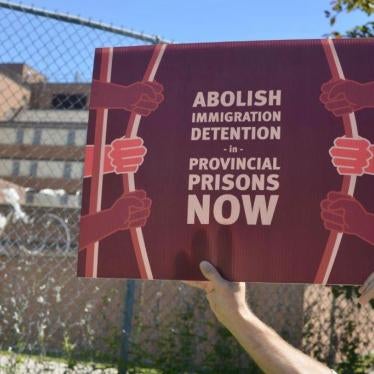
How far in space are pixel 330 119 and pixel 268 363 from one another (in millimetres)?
Answer: 692

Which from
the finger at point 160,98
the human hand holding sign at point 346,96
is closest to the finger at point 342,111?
the human hand holding sign at point 346,96

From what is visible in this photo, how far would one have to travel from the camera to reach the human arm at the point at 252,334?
191 cm

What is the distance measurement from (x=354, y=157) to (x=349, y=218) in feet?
0.56

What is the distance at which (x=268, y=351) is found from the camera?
76.4 inches

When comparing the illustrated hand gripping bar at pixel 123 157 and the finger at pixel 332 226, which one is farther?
the illustrated hand gripping bar at pixel 123 157

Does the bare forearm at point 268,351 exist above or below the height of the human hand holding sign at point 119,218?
below

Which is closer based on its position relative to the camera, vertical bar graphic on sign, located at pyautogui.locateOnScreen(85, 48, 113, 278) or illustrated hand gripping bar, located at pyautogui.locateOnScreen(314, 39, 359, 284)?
illustrated hand gripping bar, located at pyautogui.locateOnScreen(314, 39, 359, 284)

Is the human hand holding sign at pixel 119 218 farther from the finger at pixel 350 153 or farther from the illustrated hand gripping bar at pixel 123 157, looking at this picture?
the finger at pixel 350 153

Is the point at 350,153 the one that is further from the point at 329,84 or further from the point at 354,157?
the point at 329,84

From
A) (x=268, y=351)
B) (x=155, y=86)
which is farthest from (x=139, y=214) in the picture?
(x=268, y=351)

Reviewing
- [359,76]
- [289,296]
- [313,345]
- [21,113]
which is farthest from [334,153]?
[289,296]

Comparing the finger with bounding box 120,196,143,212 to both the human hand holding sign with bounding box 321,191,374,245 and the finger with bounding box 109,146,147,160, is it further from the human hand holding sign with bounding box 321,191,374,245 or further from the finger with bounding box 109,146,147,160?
the human hand holding sign with bounding box 321,191,374,245

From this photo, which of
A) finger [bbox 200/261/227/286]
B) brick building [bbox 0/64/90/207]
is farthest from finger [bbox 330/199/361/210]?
brick building [bbox 0/64/90/207]

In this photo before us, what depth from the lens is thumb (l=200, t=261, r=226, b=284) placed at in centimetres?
202
